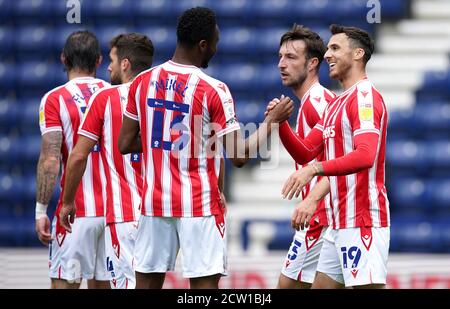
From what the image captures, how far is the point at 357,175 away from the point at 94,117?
1.72m

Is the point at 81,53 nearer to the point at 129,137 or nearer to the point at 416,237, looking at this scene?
the point at 129,137

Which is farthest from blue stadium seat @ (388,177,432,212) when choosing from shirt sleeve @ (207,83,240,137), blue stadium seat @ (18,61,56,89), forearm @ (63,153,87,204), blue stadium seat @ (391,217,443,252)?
shirt sleeve @ (207,83,240,137)

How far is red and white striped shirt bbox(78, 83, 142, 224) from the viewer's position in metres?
6.32

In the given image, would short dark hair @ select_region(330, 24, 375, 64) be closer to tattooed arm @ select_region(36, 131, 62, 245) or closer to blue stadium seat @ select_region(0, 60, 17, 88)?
tattooed arm @ select_region(36, 131, 62, 245)

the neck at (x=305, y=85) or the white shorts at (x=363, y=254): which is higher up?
the neck at (x=305, y=85)

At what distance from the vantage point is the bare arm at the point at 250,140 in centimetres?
525

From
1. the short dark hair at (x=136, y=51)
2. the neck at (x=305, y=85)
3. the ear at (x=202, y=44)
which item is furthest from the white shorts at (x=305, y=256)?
the ear at (x=202, y=44)

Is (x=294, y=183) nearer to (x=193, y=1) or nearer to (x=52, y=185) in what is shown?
(x=52, y=185)

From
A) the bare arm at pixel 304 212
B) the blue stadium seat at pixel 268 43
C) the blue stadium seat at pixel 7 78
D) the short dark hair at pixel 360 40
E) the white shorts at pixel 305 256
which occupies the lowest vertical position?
the white shorts at pixel 305 256

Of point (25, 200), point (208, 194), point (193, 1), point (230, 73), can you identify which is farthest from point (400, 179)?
point (208, 194)

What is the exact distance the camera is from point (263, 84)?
1201cm

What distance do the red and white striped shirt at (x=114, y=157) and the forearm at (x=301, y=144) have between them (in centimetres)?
114

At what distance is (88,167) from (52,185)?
0.27 meters

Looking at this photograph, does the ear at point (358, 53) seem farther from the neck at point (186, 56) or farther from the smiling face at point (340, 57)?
the neck at point (186, 56)
